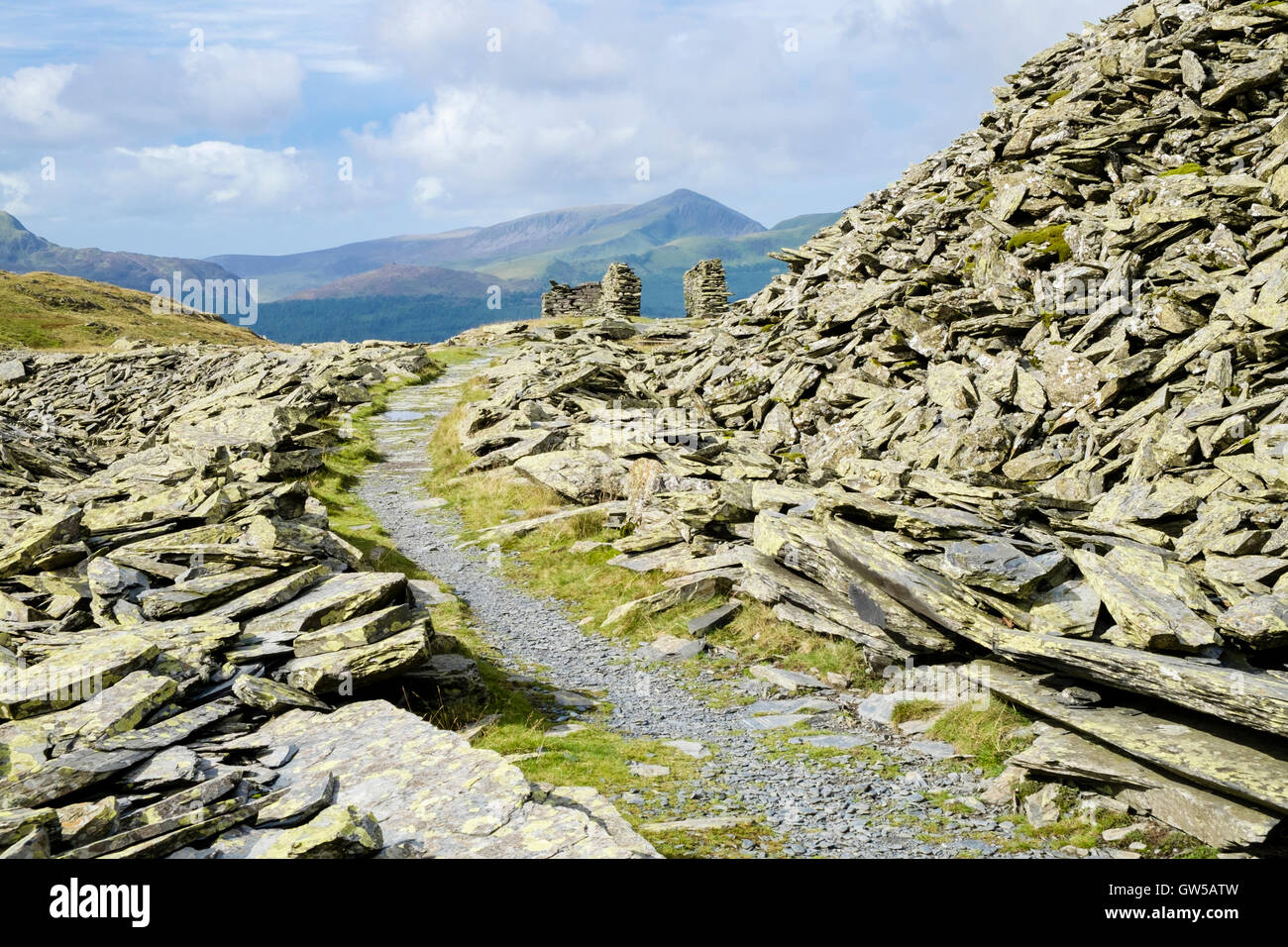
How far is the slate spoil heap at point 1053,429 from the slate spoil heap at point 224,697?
26.5 feet

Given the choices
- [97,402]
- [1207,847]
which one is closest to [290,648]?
[1207,847]

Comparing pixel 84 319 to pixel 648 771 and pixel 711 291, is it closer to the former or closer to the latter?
pixel 711 291

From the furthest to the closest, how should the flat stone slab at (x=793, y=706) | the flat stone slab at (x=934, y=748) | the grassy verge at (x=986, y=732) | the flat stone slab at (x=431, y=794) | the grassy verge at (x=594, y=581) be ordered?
1. the grassy verge at (x=594, y=581)
2. the flat stone slab at (x=793, y=706)
3. the flat stone slab at (x=934, y=748)
4. the grassy verge at (x=986, y=732)
5. the flat stone slab at (x=431, y=794)

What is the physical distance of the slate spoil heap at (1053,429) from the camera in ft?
42.5

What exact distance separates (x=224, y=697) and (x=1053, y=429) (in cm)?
2089

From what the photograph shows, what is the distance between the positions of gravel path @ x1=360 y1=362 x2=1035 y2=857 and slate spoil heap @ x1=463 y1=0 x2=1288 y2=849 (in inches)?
74.0

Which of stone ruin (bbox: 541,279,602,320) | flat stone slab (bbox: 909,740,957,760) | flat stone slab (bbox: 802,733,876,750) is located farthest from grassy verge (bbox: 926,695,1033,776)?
stone ruin (bbox: 541,279,602,320)

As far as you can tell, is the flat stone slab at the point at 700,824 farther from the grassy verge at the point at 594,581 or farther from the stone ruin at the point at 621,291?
the stone ruin at the point at 621,291

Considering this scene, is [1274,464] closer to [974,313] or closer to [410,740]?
[974,313]

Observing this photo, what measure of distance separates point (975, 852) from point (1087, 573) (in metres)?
6.42

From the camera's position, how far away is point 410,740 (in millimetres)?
12180

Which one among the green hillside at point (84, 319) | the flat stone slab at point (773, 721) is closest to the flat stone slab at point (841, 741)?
the flat stone slab at point (773, 721)

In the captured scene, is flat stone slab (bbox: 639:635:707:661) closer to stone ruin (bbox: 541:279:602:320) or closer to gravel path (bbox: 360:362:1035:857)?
gravel path (bbox: 360:362:1035:857)

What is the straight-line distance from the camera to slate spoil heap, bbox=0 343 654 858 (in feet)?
29.6
